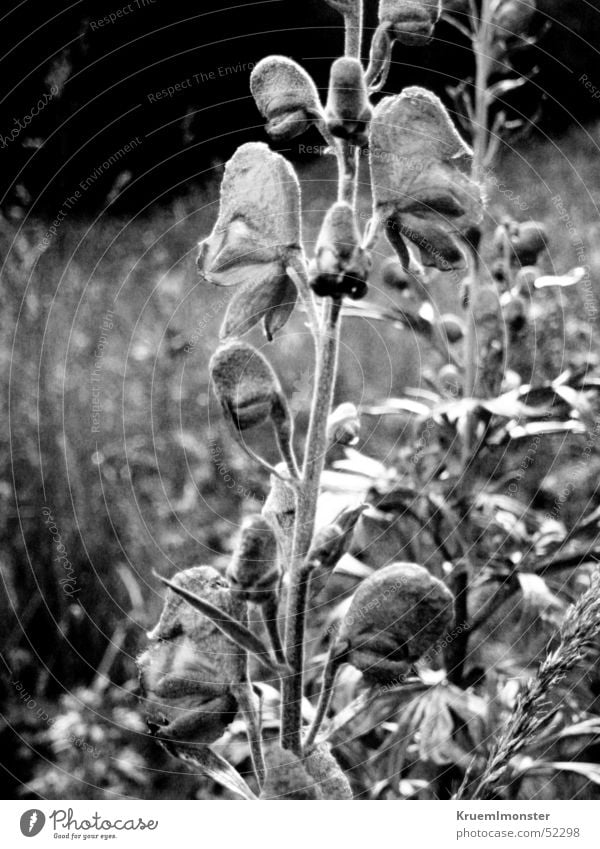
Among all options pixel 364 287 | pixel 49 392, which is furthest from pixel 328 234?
pixel 49 392

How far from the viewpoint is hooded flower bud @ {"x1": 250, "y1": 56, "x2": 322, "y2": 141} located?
52cm

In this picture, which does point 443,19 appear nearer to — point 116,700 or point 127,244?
point 127,244

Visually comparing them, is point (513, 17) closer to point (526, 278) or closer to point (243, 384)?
point (526, 278)

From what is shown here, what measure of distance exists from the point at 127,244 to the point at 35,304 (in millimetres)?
105

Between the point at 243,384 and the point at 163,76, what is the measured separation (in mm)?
394

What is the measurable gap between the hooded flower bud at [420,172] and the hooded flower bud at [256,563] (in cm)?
20

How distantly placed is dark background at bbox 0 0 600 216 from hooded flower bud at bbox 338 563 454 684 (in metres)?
0.39

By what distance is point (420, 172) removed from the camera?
0.52m

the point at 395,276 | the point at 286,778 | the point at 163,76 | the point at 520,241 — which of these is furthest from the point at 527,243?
the point at 286,778

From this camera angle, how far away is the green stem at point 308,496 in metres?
0.54

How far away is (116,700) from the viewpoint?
2.56 feet
